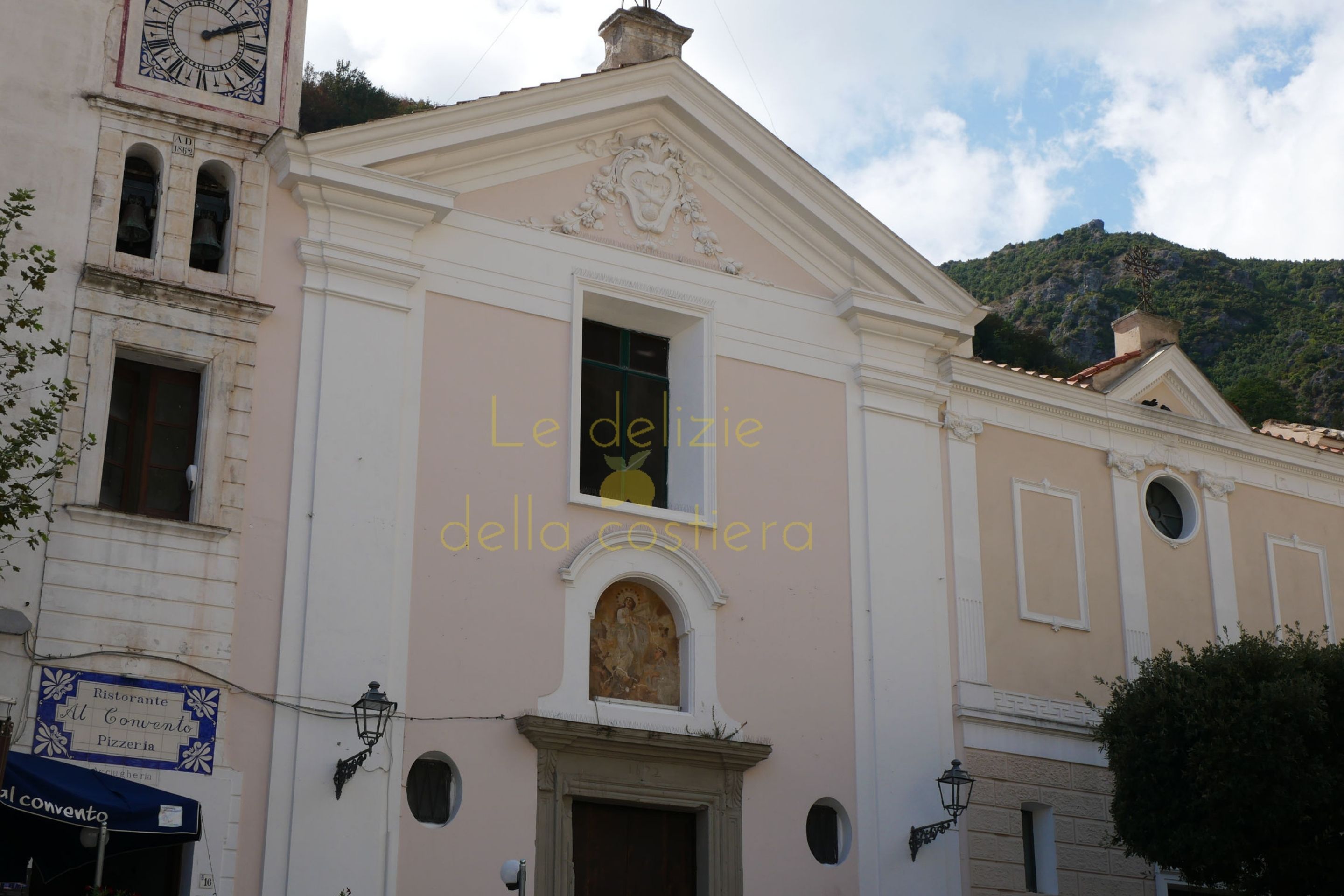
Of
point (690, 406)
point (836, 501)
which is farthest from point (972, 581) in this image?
point (690, 406)

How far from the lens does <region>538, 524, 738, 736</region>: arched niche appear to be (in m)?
15.4

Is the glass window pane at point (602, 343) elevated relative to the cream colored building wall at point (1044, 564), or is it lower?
elevated

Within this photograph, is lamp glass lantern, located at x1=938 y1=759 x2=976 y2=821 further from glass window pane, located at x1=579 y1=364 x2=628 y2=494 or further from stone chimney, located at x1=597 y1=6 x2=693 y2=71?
stone chimney, located at x1=597 y1=6 x2=693 y2=71

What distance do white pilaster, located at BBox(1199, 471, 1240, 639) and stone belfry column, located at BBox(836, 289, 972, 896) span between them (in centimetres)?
378

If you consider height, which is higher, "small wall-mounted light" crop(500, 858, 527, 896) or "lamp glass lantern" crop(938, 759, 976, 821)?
"lamp glass lantern" crop(938, 759, 976, 821)

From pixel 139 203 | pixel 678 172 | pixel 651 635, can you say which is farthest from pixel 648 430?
pixel 139 203

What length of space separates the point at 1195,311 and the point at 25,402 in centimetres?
3411

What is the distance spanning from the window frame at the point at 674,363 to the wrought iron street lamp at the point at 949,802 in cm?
327

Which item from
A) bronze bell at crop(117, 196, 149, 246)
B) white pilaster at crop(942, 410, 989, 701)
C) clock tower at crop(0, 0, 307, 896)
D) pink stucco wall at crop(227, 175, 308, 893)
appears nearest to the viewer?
clock tower at crop(0, 0, 307, 896)

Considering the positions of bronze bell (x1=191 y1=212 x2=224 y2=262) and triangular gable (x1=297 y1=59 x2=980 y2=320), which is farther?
triangular gable (x1=297 y1=59 x2=980 y2=320)

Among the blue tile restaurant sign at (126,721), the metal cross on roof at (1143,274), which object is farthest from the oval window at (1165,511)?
the blue tile restaurant sign at (126,721)

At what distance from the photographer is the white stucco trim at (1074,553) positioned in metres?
18.2

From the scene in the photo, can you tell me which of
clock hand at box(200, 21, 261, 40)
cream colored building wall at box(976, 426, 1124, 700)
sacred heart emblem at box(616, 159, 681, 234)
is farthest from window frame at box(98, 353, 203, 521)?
cream colored building wall at box(976, 426, 1124, 700)

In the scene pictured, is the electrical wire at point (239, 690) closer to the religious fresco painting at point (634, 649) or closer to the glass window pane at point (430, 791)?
the glass window pane at point (430, 791)
